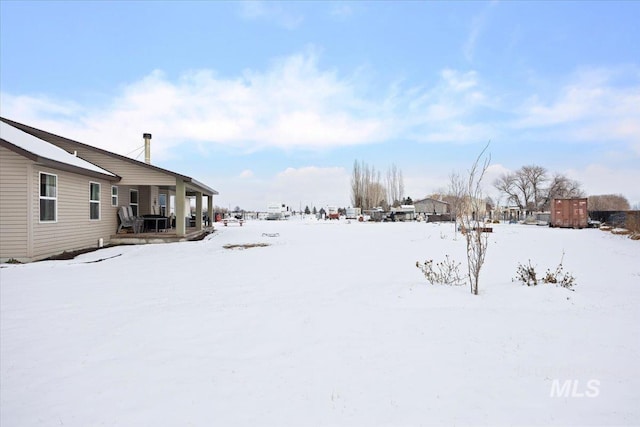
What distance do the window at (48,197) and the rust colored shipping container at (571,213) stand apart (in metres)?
33.0

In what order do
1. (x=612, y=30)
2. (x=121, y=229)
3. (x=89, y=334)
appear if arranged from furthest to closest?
(x=121, y=229) < (x=612, y=30) < (x=89, y=334)

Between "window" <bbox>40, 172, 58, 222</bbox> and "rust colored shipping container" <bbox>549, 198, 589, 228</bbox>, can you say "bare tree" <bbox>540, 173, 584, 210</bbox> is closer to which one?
"rust colored shipping container" <bbox>549, 198, 589, 228</bbox>

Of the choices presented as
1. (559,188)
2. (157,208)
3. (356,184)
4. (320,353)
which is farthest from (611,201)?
(320,353)

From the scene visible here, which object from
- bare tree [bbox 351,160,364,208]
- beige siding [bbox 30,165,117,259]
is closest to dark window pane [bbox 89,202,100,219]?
beige siding [bbox 30,165,117,259]

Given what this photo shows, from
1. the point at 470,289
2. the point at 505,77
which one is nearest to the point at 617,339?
the point at 470,289

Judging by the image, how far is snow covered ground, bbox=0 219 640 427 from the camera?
2547 mm

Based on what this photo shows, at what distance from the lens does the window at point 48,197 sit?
396 inches

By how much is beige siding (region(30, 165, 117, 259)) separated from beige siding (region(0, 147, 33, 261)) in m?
0.20

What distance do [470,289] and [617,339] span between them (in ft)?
7.17

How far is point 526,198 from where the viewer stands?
5909 centimetres

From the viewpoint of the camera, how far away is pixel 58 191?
35.1 feet

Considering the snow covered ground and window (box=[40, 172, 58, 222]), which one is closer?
the snow covered ground

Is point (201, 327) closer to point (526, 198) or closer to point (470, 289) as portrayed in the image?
point (470, 289)

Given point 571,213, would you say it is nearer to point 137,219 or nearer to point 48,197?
point 137,219
